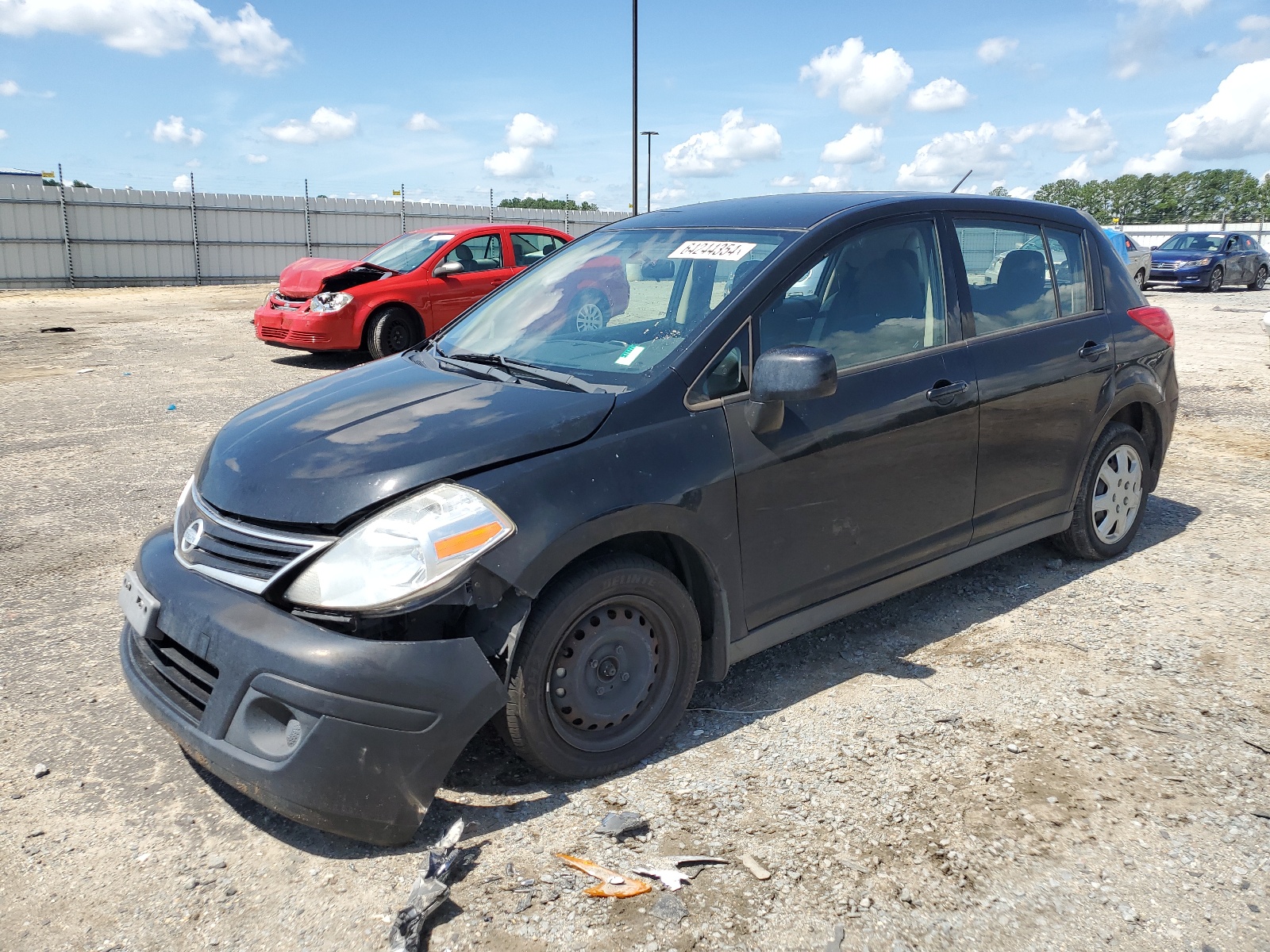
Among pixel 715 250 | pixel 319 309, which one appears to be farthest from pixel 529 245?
pixel 715 250

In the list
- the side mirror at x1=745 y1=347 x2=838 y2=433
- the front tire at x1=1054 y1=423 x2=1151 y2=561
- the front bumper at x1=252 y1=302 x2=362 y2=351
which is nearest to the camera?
the side mirror at x1=745 y1=347 x2=838 y2=433

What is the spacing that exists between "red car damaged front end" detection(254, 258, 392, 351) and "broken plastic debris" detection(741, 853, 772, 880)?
9.70 meters

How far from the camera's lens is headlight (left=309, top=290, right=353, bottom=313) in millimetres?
11188

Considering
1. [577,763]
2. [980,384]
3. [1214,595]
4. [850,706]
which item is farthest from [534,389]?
[1214,595]

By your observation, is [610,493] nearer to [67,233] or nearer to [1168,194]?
[67,233]

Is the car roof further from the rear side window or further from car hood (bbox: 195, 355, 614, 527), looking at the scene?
car hood (bbox: 195, 355, 614, 527)

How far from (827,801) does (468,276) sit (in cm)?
1021

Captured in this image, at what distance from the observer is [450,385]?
3279 millimetres

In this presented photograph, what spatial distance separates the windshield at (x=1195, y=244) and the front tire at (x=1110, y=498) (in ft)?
80.4

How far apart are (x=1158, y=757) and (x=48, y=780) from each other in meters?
3.52

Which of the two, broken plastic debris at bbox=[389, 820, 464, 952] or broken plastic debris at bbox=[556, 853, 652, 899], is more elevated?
broken plastic debris at bbox=[389, 820, 464, 952]

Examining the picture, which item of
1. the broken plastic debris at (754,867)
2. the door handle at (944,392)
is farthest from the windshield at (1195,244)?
the broken plastic debris at (754,867)

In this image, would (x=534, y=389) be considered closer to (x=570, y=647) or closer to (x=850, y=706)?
(x=570, y=647)

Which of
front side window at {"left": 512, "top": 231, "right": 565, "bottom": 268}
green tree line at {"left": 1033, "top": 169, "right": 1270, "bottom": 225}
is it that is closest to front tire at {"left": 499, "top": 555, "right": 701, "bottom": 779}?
front side window at {"left": 512, "top": 231, "right": 565, "bottom": 268}
